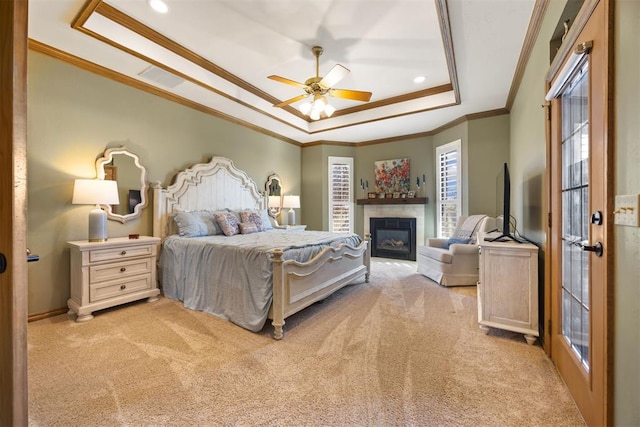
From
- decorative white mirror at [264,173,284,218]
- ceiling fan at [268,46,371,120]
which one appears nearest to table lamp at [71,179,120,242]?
ceiling fan at [268,46,371,120]

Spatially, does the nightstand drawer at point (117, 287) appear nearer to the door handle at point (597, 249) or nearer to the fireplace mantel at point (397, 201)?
the door handle at point (597, 249)

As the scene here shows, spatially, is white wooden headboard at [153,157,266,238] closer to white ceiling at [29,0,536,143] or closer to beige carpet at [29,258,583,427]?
white ceiling at [29,0,536,143]

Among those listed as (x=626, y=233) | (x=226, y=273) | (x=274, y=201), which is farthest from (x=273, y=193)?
(x=626, y=233)

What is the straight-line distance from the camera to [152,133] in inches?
147

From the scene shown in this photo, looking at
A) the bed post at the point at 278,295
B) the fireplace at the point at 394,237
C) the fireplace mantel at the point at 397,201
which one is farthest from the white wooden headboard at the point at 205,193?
the fireplace at the point at 394,237

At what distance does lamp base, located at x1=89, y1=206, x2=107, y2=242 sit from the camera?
2893 millimetres

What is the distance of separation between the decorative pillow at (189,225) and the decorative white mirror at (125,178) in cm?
47

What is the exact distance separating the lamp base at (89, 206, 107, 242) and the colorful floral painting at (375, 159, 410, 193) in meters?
5.14

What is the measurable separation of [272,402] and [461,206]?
464 centimetres

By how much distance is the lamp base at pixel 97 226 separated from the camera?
2893 mm

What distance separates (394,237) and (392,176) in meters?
1.40

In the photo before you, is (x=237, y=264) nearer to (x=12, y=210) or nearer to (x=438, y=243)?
(x=12, y=210)

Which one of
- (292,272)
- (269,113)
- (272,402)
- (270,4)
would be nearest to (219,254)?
(292,272)

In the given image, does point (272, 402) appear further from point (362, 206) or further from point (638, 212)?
point (362, 206)
